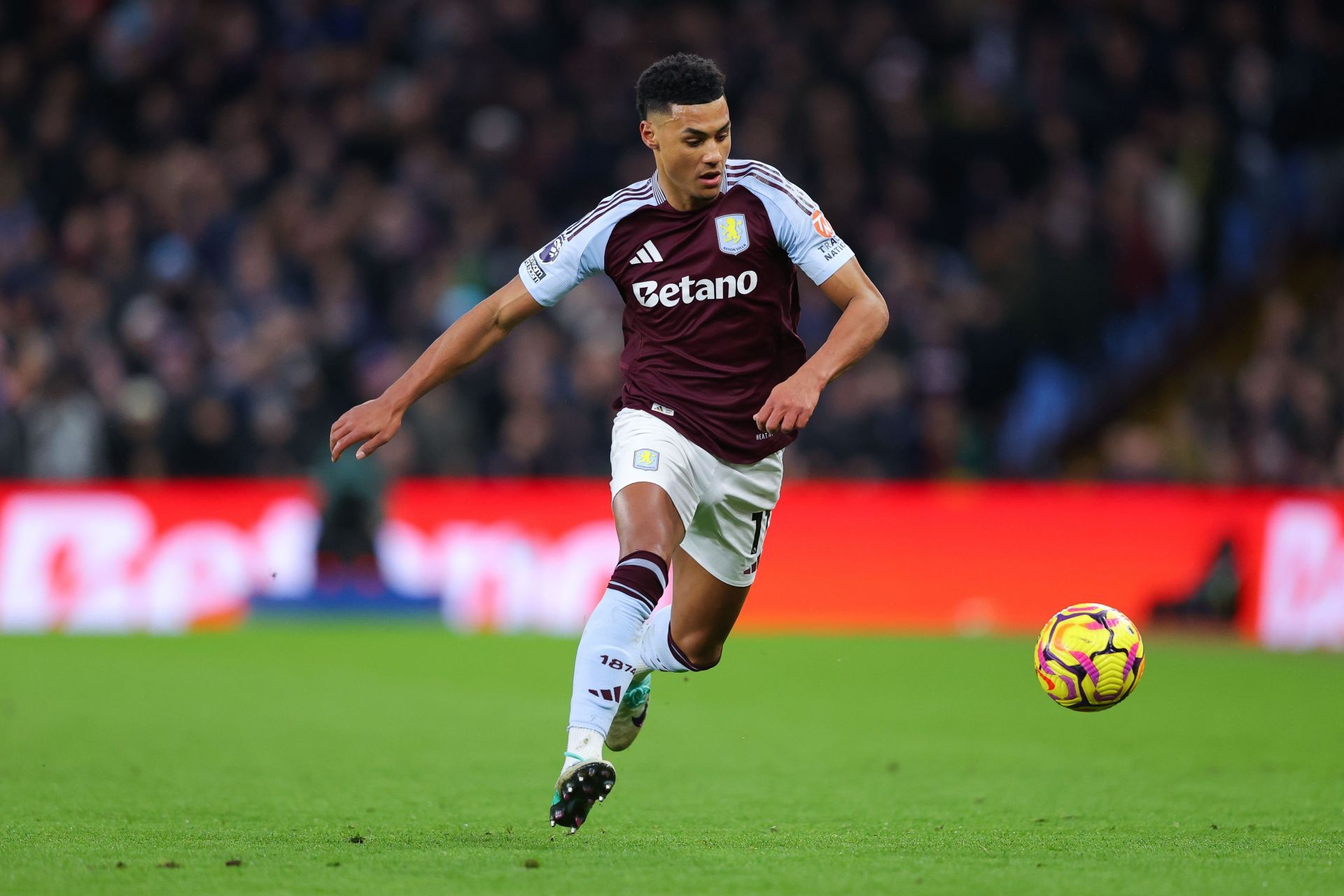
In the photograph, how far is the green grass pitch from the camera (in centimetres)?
513

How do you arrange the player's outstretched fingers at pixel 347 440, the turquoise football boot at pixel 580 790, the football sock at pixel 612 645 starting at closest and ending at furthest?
the turquoise football boot at pixel 580 790
the football sock at pixel 612 645
the player's outstretched fingers at pixel 347 440

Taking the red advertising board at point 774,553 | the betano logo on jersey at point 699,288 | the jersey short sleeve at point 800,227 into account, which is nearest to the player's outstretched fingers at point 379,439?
the betano logo on jersey at point 699,288

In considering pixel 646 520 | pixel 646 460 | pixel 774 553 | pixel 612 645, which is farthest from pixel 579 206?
pixel 612 645

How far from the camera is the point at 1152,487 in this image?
15648 mm

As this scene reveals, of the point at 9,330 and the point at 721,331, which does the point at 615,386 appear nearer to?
the point at 9,330

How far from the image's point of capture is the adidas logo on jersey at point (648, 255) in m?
6.52

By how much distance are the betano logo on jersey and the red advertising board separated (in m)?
8.68

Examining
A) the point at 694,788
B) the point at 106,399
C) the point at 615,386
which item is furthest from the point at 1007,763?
the point at 106,399

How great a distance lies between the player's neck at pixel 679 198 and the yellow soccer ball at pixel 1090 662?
212cm

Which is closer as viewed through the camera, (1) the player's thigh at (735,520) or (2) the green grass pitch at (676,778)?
(2) the green grass pitch at (676,778)

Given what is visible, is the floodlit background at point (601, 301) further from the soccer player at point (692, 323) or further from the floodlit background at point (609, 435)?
the soccer player at point (692, 323)

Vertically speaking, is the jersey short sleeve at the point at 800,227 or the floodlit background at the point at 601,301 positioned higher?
the jersey short sleeve at the point at 800,227

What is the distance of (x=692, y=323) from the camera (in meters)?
6.57

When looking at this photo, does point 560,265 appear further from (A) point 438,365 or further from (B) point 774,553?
(B) point 774,553
